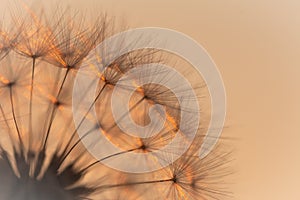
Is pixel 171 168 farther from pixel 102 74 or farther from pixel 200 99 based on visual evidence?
pixel 102 74

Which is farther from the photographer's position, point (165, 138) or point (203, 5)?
point (203, 5)

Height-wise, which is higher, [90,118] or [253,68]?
[253,68]

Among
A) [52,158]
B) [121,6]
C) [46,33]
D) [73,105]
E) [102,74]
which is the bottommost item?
[52,158]

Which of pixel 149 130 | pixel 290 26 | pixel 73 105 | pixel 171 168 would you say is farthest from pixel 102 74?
pixel 290 26
